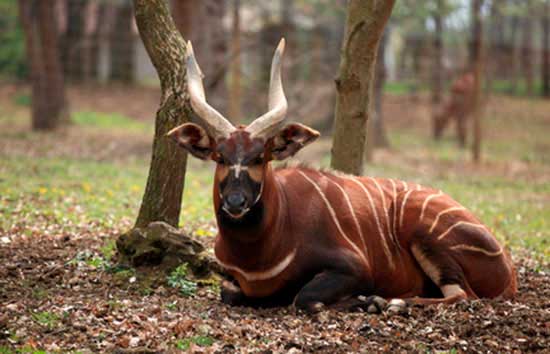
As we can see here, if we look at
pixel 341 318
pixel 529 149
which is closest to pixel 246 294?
pixel 341 318

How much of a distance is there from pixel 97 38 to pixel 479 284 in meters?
27.8

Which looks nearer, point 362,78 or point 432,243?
point 432,243

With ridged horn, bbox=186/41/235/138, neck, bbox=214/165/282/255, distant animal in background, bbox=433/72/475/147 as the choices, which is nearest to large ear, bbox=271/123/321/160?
neck, bbox=214/165/282/255

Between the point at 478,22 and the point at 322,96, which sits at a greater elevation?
the point at 478,22

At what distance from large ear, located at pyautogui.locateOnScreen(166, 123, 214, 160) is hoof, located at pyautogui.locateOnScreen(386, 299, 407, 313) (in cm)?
169

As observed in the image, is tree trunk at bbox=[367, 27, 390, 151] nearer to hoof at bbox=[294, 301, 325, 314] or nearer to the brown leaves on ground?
the brown leaves on ground

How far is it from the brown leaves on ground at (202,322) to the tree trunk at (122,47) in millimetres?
26124

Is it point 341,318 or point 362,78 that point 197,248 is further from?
point 362,78

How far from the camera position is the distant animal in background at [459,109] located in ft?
74.8

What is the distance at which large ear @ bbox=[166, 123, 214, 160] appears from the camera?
5.89 meters

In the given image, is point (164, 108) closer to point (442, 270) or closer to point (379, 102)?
point (442, 270)

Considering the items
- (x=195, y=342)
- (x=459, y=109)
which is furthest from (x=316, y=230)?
(x=459, y=109)

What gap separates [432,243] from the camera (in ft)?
21.2

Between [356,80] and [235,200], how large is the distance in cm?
268
